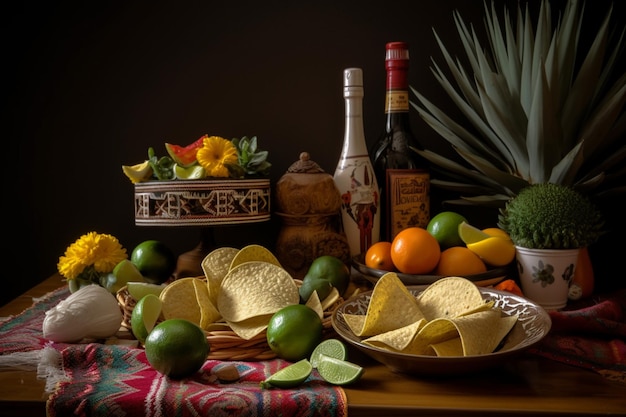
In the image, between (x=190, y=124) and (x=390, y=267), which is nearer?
(x=390, y=267)

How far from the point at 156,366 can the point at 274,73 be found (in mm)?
959

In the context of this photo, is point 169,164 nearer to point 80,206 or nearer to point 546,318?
point 80,206

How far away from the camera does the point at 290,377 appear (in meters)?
0.71

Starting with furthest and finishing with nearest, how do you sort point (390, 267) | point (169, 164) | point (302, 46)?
1. point (302, 46)
2. point (169, 164)
3. point (390, 267)

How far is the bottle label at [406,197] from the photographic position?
1297 mm

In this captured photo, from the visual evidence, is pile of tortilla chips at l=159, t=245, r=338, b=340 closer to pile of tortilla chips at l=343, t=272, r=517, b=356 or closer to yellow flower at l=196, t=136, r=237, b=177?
pile of tortilla chips at l=343, t=272, r=517, b=356

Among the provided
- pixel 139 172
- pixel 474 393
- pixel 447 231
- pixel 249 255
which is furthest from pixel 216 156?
pixel 474 393

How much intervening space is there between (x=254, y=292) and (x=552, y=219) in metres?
0.58

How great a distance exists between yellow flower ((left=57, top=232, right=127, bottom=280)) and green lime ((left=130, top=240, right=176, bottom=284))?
54 millimetres

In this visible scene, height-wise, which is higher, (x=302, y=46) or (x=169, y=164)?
(x=302, y=46)

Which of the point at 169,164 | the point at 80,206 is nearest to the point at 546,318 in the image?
the point at 169,164

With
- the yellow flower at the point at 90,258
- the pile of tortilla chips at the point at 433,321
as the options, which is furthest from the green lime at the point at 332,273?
the yellow flower at the point at 90,258

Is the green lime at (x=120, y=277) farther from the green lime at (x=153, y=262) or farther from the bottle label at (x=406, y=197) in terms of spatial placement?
the bottle label at (x=406, y=197)

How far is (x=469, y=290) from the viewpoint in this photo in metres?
0.82
